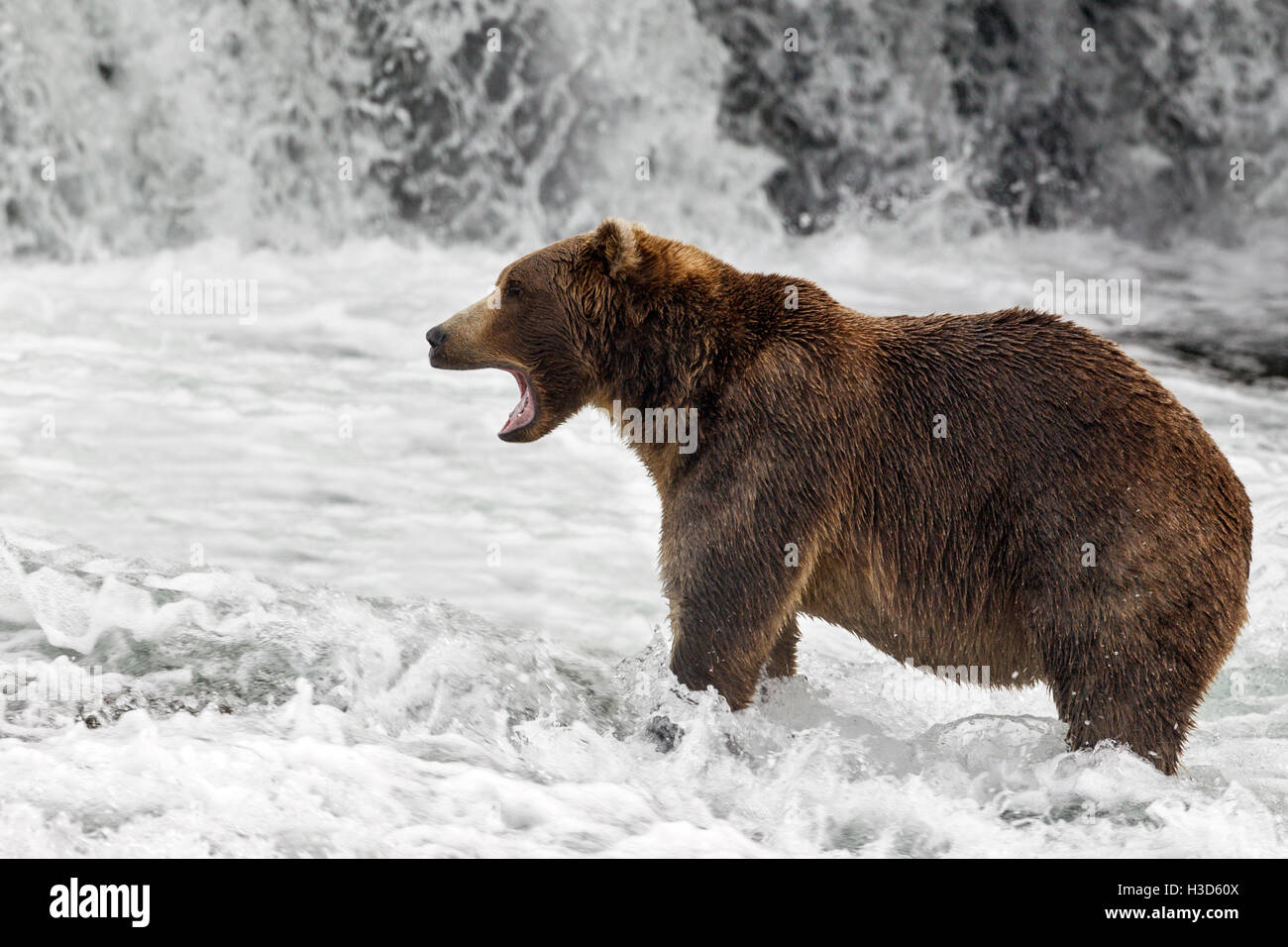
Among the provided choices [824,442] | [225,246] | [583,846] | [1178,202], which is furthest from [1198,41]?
[583,846]

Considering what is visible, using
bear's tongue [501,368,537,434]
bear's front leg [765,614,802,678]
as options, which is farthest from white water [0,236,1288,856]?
bear's tongue [501,368,537,434]

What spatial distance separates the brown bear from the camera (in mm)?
4840

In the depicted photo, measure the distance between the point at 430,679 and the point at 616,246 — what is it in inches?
69.4

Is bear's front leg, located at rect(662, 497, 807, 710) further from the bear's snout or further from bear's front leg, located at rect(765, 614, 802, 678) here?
the bear's snout

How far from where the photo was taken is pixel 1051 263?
A: 15.6 metres

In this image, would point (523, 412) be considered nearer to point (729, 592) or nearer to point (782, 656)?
point (729, 592)

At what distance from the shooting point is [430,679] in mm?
5953

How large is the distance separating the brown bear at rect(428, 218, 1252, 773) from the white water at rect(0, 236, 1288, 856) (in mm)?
336

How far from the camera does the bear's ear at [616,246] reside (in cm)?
535

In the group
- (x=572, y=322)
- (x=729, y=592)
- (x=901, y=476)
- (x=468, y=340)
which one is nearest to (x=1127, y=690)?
(x=901, y=476)

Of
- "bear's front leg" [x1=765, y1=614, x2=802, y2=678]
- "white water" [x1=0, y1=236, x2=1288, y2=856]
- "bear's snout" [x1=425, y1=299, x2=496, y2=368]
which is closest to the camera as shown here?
"white water" [x1=0, y1=236, x2=1288, y2=856]

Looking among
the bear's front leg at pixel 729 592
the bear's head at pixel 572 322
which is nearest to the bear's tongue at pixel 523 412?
the bear's head at pixel 572 322

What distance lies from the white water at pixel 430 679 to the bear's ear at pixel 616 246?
1392mm

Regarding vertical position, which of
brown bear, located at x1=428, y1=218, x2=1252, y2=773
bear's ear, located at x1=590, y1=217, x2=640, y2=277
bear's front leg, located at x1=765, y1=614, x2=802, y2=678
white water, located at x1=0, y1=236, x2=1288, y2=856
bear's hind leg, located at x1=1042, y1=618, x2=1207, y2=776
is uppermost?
bear's ear, located at x1=590, y1=217, x2=640, y2=277
